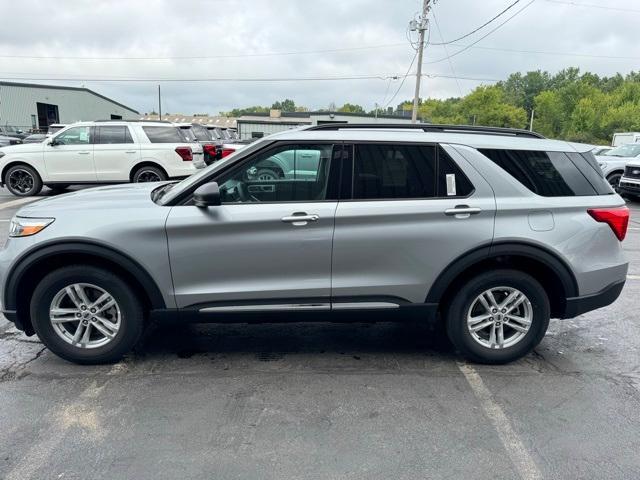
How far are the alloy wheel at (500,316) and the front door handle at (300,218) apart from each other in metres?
1.37

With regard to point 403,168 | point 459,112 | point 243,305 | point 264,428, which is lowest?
point 264,428

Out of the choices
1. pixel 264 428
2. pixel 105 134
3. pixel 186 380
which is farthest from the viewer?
pixel 105 134

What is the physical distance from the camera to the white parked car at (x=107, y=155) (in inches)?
→ 471

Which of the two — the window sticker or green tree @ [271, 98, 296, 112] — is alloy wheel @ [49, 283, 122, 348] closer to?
the window sticker

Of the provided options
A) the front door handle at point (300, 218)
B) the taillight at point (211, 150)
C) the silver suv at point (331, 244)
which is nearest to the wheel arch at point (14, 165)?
the taillight at point (211, 150)

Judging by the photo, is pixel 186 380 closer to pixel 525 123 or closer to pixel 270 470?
pixel 270 470

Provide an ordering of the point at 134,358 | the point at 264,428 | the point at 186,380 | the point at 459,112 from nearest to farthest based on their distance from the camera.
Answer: the point at 264,428, the point at 186,380, the point at 134,358, the point at 459,112

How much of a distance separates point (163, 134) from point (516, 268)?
10395 mm

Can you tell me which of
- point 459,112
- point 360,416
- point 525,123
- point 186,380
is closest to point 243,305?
point 186,380

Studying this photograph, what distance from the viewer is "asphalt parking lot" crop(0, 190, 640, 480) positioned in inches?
105

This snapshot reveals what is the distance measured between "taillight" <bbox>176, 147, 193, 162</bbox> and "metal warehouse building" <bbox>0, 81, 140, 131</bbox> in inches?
1822

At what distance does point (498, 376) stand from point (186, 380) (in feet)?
7.51

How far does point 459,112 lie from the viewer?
282ft

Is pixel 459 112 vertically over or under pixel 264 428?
over
